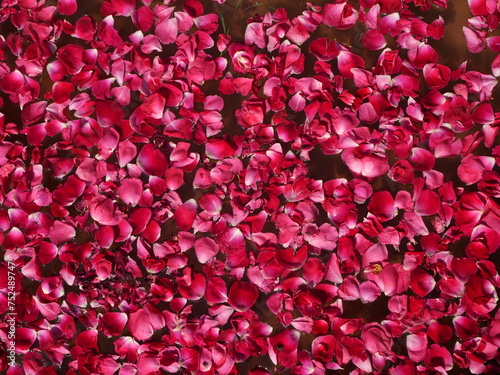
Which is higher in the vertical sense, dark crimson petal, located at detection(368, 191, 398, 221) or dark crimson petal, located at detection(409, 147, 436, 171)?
dark crimson petal, located at detection(409, 147, 436, 171)

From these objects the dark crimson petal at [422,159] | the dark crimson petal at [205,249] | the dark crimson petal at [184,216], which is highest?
the dark crimson petal at [422,159]

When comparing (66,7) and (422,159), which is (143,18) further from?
(422,159)

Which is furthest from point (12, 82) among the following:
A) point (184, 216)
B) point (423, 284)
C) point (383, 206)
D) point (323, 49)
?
point (423, 284)

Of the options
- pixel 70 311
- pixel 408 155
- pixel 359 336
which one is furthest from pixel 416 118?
pixel 70 311

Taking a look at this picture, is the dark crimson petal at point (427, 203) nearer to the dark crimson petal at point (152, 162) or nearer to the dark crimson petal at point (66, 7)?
the dark crimson petal at point (152, 162)

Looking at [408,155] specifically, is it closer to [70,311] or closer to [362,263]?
[362,263]

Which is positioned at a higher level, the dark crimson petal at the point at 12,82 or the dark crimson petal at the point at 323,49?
the dark crimson petal at the point at 323,49

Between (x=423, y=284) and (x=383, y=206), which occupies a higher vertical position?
(x=383, y=206)

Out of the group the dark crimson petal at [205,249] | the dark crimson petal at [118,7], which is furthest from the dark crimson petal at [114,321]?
the dark crimson petal at [118,7]

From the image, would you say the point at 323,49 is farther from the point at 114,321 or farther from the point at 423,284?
the point at 114,321

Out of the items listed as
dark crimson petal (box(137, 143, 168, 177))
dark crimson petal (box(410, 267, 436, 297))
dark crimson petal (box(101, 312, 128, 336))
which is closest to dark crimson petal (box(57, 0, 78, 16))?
dark crimson petal (box(137, 143, 168, 177))

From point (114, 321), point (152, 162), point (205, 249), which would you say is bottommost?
point (114, 321)

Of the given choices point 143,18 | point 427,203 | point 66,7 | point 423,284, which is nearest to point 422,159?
point 427,203

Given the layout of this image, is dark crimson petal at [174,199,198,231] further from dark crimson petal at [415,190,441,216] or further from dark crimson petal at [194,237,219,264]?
dark crimson petal at [415,190,441,216]
